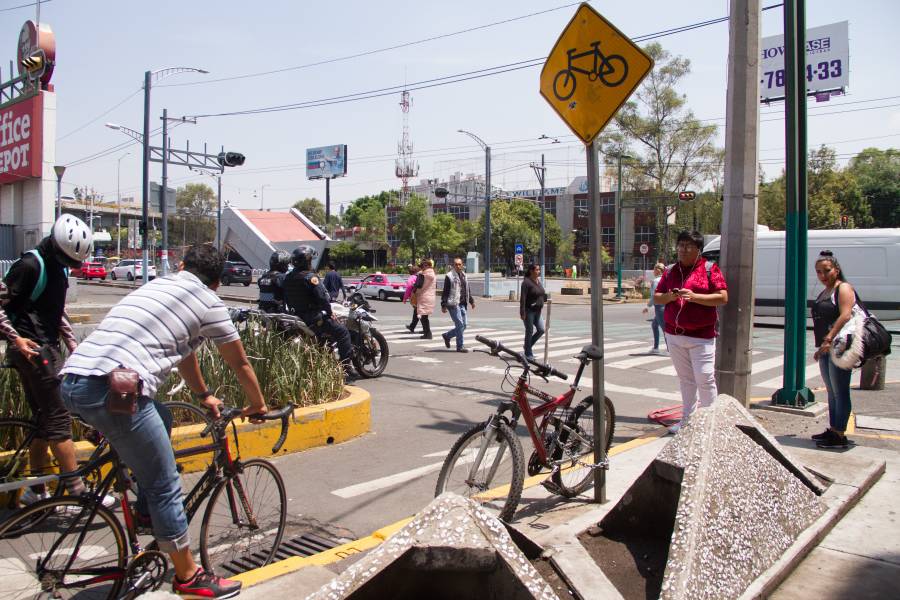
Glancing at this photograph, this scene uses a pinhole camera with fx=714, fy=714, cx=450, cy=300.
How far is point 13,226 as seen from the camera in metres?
25.1

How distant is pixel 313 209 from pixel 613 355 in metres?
103

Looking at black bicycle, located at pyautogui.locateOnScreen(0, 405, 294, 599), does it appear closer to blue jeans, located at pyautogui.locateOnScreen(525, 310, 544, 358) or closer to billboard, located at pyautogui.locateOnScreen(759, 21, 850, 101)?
blue jeans, located at pyautogui.locateOnScreen(525, 310, 544, 358)

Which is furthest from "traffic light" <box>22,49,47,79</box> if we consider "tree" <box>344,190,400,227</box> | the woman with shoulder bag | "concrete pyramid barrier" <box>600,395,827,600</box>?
"tree" <box>344,190,400,227</box>

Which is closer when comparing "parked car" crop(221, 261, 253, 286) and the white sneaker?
the white sneaker

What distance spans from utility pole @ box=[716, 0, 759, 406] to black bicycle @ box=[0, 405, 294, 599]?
4.87 m

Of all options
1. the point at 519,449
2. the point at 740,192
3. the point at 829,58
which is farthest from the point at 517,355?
the point at 829,58

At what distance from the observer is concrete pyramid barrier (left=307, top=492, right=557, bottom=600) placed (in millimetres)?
2363

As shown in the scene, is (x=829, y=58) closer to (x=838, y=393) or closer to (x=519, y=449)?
(x=838, y=393)

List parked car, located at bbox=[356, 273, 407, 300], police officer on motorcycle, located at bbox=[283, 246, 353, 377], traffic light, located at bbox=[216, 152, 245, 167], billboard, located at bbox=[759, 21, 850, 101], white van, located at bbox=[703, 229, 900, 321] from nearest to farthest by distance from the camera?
police officer on motorcycle, located at bbox=[283, 246, 353, 377], white van, located at bbox=[703, 229, 900, 321], traffic light, located at bbox=[216, 152, 245, 167], parked car, located at bbox=[356, 273, 407, 300], billboard, located at bbox=[759, 21, 850, 101]

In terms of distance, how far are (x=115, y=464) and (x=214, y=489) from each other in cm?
52

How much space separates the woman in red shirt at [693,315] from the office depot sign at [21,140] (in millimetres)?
22074

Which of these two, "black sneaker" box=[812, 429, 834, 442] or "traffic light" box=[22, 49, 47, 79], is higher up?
"traffic light" box=[22, 49, 47, 79]

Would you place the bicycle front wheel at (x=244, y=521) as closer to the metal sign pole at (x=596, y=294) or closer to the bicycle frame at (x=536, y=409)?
the bicycle frame at (x=536, y=409)

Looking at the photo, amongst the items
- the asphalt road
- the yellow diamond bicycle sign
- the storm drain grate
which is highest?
the yellow diamond bicycle sign
